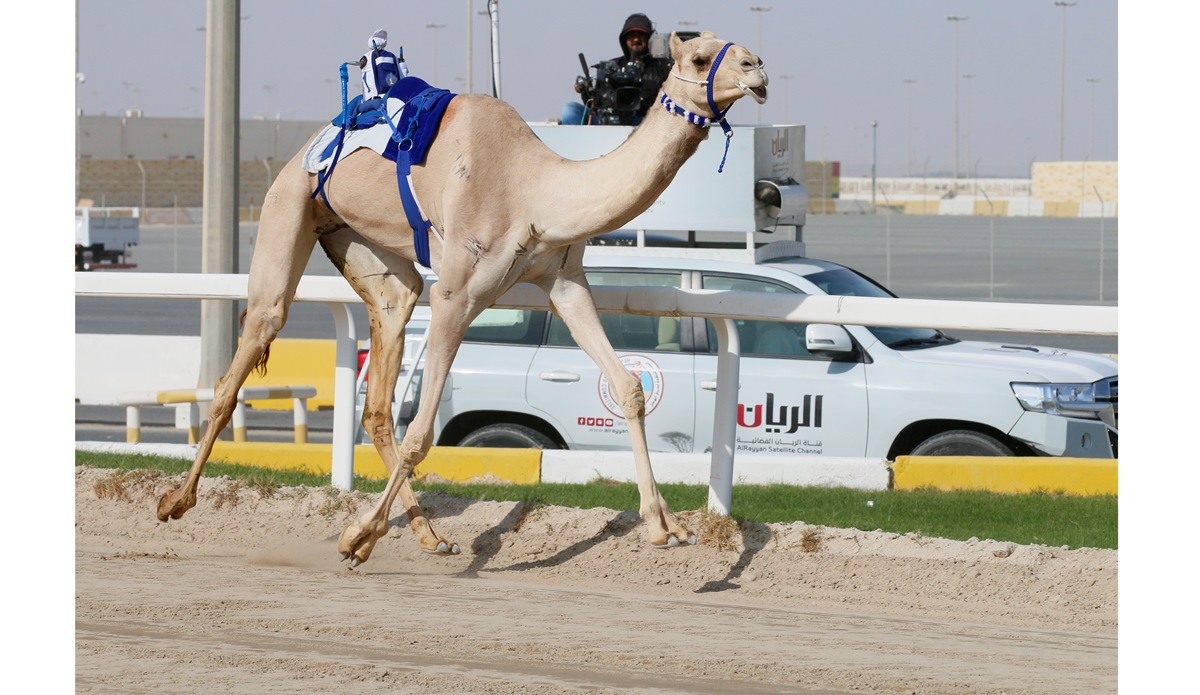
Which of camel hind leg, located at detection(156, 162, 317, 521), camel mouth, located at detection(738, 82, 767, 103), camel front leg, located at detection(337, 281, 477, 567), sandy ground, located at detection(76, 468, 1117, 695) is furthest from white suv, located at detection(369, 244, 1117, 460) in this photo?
camel mouth, located at detection(738, 82, 767, 103)

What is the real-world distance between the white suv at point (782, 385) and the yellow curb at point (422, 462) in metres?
1.01

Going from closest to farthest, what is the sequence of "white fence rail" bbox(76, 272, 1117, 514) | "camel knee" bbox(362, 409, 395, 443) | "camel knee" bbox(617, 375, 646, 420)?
"camel knee" bbox(617, 375, 646, 420) < "white fence rail" bbox(76, 272, 1117, 514) < "camel knee" bbox(362, 409, 395, 443)

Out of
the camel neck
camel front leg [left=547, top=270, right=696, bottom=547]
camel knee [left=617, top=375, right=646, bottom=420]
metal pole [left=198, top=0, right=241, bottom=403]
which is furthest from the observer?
metal pole [left=198, top=0, right=241, bottom=403]

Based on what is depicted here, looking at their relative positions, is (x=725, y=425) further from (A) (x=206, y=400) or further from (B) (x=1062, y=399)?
(A) (x=206, y=400)

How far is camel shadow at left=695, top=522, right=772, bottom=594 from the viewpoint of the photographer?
270 inches

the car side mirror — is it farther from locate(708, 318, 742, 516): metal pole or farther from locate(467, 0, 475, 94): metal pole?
locate(467, 0, 475, 94): metal pole

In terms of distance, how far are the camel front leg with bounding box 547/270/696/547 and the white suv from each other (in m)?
4.04

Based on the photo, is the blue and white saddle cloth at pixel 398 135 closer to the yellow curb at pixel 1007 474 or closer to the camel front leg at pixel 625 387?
the camel front leg at pixel 625 387

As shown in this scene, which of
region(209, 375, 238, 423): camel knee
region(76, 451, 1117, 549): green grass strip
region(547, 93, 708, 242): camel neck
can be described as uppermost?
region(547, 93, 708, 242): camel neck

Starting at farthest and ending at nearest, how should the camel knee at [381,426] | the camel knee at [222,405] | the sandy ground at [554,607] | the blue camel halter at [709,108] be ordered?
the camel knee at [381,426]
the camel knee at [222,405]
the blue camel halter at [709,108]
the sandy ground at [554,607]

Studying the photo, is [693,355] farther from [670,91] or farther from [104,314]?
[104,314]

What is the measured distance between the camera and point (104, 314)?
3102 centimetres

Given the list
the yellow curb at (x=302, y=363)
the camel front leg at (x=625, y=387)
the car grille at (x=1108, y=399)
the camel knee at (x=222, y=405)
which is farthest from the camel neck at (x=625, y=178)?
the yellow curb at (x=302, y=363)

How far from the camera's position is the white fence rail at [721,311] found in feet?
22.5
